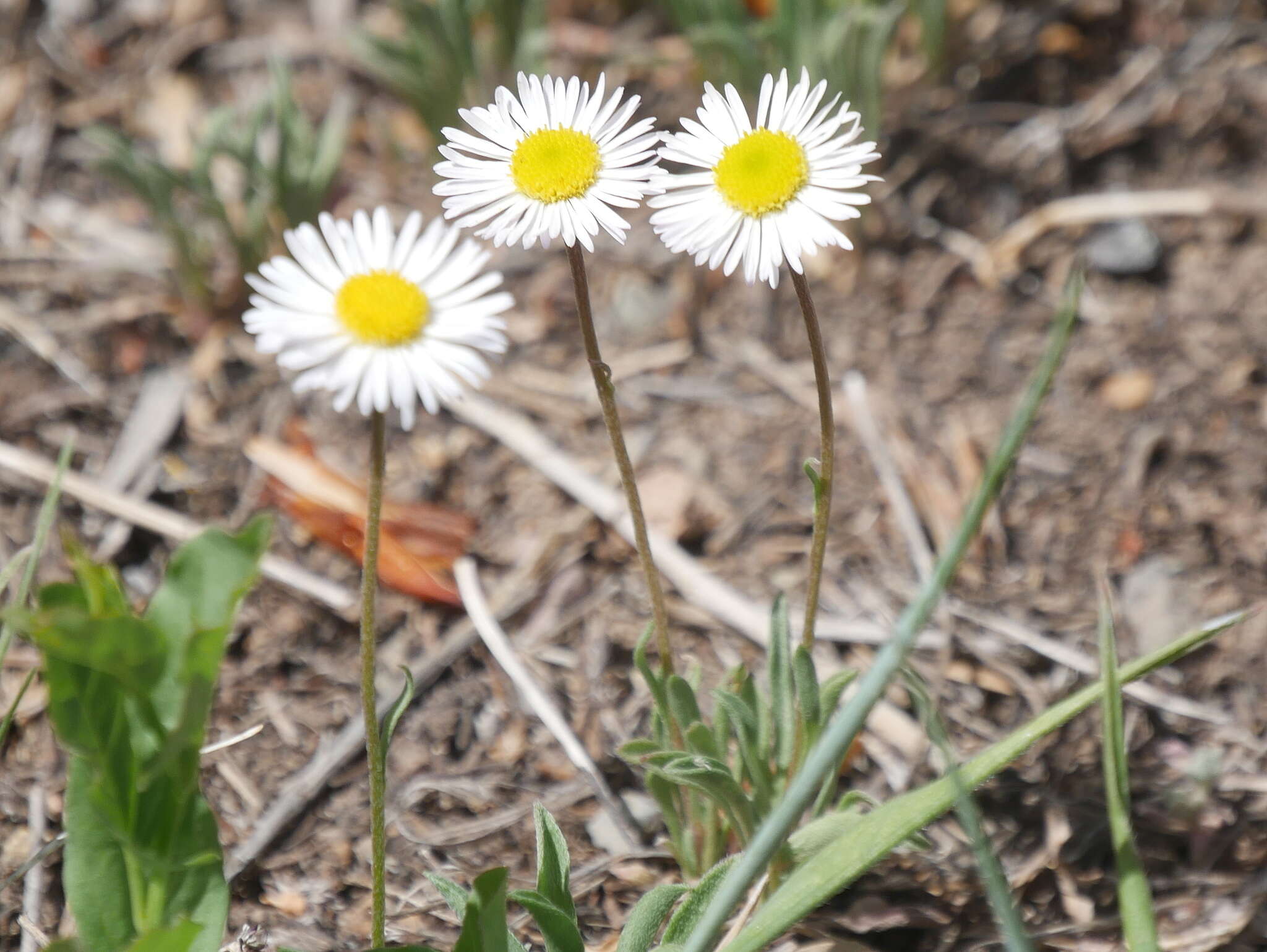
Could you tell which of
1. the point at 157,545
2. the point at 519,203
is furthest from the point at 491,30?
the point at 519,203

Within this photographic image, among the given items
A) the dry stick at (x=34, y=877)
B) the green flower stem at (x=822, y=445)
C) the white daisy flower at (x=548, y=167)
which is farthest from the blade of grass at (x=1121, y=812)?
the dry stick at (x=34, y=877)

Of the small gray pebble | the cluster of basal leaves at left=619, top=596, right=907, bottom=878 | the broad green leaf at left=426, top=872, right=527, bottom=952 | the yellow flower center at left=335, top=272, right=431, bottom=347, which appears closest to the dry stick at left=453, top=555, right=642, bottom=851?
the cluster of basal leaves at left=619, top=596, right=907, bottom=878

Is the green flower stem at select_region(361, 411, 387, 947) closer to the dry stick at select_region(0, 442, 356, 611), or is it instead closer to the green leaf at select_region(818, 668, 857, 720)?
the green leaf at select_region(818, 668, 857, 720)

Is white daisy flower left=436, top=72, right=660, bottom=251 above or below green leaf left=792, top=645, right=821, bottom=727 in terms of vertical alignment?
above

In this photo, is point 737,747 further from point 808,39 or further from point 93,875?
point 808,39

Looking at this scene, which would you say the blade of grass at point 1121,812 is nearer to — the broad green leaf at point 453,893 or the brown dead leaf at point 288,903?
the broad green leaf at point 453,893

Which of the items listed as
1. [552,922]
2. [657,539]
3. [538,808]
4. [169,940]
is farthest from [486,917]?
[657,539]

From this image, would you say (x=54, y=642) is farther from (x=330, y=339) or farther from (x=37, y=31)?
(x=37, y=31)
